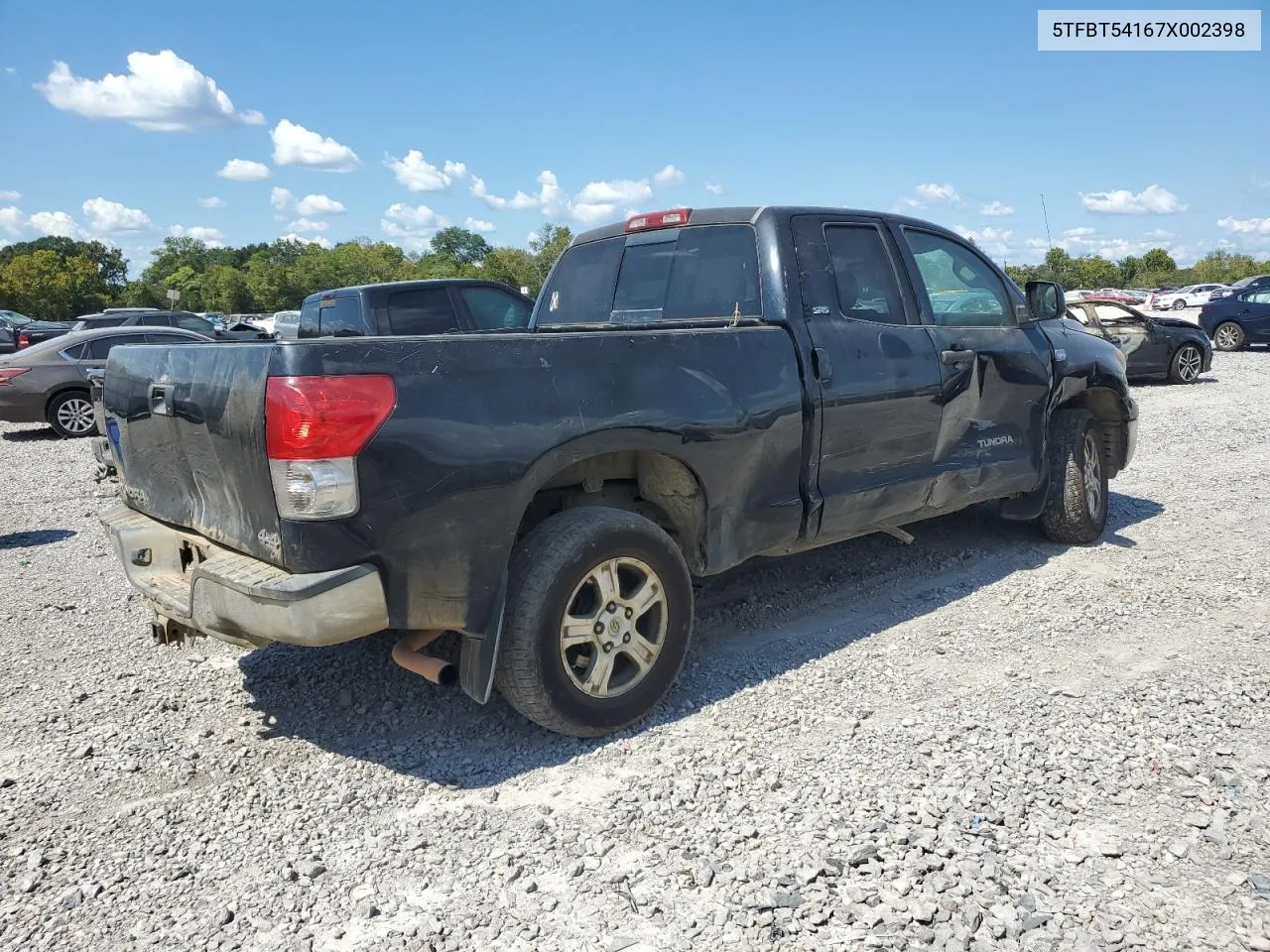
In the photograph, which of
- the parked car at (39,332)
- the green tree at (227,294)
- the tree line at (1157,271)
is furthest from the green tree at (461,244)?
the parked car at (39,332)

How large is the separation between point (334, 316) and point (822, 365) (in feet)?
23.5

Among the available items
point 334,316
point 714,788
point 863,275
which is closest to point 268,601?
point 714,788

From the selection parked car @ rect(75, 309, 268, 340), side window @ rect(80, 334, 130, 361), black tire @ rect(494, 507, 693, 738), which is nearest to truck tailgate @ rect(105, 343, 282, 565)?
black tire @ rect(494, 507, 693, 738)

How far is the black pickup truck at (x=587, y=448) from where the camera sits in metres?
2.97

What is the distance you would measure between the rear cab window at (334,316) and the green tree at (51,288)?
5656 cm

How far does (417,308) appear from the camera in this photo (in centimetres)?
991

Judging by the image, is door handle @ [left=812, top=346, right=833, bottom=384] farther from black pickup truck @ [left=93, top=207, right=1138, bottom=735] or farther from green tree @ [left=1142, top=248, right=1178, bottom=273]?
green tree @ [left=1142, top=248, right=1178, bottom=273]

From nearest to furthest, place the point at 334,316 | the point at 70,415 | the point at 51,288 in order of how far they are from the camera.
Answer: the point at 334,316
the point at 70,415
the point at 51,288

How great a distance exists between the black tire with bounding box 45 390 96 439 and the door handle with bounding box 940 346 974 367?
37.4 ft

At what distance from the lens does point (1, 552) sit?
21.9ft

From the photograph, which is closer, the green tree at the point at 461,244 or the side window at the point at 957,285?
the side window at the point at 957,285

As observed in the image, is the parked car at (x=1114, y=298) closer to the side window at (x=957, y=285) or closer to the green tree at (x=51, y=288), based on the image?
the side window at (x=957, y=285)

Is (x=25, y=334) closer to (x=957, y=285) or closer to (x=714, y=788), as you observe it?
(x=957, y=285)

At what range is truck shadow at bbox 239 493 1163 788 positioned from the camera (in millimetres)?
3586
